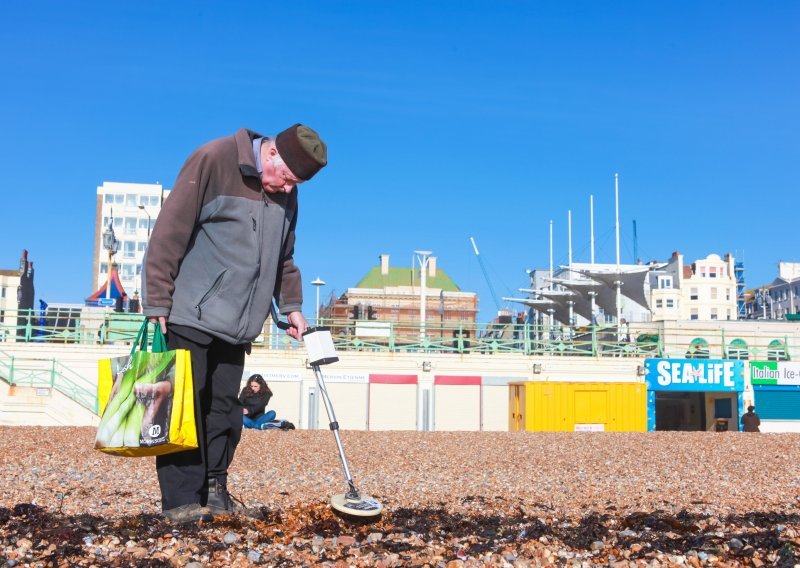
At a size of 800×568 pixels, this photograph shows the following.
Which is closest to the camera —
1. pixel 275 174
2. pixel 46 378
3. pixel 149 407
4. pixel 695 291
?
pixel 149 407

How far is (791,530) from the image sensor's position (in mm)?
3561

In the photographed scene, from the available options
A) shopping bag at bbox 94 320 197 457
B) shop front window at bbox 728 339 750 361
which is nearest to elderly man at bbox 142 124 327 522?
shopping bag at bbox 94 320 197 457

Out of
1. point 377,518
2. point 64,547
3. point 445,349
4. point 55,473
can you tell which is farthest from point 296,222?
point 445,349

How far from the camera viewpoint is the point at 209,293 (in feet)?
12.4

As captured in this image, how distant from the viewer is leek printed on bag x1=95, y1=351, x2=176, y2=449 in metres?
3.49

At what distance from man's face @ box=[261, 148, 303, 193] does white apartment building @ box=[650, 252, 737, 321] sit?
119 m

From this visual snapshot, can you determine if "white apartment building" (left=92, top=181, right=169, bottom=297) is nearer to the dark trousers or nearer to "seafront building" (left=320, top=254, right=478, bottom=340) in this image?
"seafront building" (left=320, top=254, right=478, bottom=340)

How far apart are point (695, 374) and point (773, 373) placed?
2.65 m

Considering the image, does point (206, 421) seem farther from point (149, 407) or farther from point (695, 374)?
point (695, 374)

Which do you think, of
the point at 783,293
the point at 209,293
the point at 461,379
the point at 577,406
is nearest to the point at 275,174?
the point at 209,293

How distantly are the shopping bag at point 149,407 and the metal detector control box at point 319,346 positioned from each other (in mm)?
678

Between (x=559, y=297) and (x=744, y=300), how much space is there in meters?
78.1

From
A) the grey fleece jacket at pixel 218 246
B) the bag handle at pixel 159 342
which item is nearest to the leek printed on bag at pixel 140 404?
the bag handle at pixel 159 342

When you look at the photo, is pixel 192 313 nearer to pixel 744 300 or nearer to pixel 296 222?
pixel 296 222
